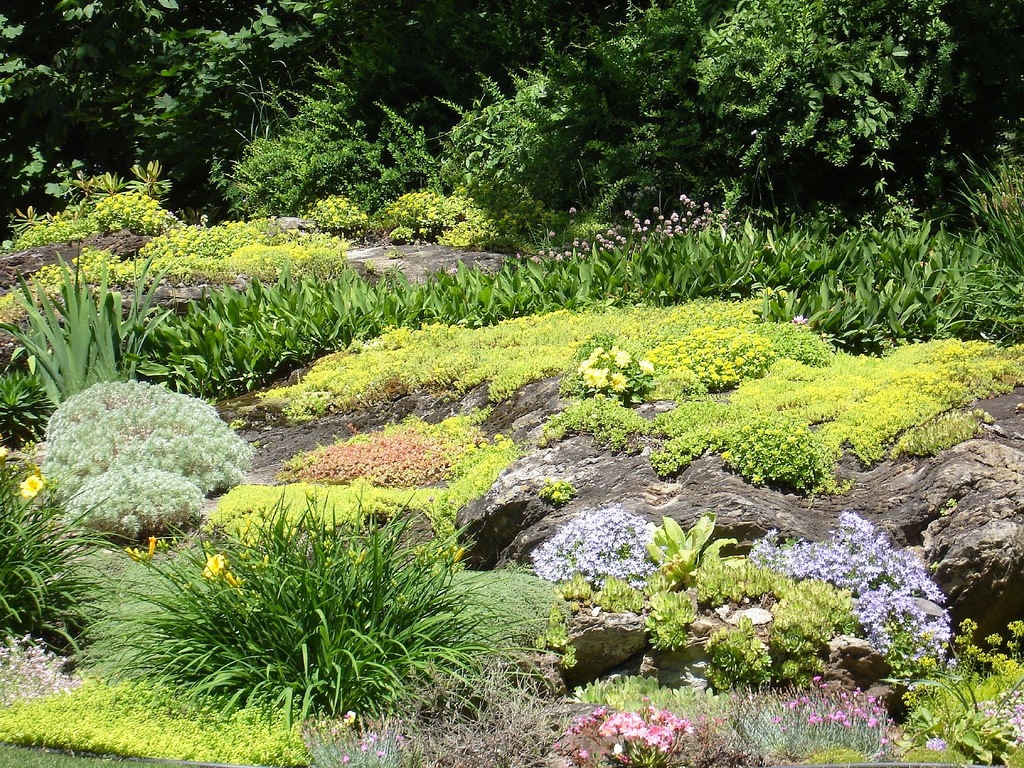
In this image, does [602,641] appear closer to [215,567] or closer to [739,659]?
[739,659]

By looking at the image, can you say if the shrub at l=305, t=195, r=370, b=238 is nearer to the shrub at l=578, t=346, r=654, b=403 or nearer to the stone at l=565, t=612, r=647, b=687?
the shrub at l=578, t=346, r=654, b=403

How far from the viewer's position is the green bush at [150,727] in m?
3.79

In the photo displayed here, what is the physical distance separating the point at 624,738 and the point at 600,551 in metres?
1.18

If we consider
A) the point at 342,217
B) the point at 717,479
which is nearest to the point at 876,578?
the point at 717,479

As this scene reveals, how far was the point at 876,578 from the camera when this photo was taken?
4.48m

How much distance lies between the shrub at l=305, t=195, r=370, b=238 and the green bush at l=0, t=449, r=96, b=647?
7727mm

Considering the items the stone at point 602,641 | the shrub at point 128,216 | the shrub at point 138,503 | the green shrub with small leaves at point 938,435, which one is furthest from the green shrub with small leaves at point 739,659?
the shrub at point 128,216

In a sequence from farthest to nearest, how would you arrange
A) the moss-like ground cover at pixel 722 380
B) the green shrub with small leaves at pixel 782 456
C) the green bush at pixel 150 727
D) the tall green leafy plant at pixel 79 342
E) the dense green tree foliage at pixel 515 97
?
the dense green tree foliage at pixel 515 97 < the tall green leafy plant at pixel 79 342 < the moss-like ground cover at pixel 722 380 < the green shrub with small leaves at pixel 782 456 < the green bush at pixel 150 727

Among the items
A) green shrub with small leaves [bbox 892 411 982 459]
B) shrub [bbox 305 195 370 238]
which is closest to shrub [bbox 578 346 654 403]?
green shrub with small leaves [bbox 892 411 982 459]

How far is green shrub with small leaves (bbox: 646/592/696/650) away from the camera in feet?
14.2

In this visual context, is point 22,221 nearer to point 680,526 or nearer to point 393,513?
point 393,513

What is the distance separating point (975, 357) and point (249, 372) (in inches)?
213

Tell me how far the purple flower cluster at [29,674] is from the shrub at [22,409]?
3928 mm

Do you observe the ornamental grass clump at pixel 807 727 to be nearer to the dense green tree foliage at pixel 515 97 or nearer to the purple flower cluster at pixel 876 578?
the purple flower cluster at pixel 876 578
